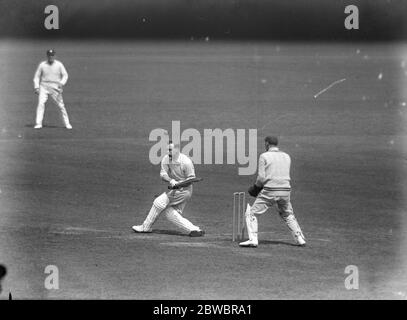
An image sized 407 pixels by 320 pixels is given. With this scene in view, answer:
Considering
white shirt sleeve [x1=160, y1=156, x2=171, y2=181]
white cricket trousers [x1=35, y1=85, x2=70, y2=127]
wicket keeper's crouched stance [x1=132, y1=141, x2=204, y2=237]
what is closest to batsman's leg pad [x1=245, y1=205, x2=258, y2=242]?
wicket keeper's crouched stance [x1=132, y1=141, x2=204, y2=237]

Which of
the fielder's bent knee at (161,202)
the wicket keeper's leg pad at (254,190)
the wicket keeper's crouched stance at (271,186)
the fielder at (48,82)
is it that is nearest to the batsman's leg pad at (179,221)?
the fielder's bent knee at (161,202)

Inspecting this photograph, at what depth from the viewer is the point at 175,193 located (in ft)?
50.5

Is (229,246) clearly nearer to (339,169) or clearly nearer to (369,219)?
(369,219)

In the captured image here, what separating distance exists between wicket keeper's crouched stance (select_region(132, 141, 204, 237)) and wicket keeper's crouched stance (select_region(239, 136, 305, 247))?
1192 mm

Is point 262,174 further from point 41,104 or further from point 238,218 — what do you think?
point 41,104

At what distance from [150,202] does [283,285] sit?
580cm

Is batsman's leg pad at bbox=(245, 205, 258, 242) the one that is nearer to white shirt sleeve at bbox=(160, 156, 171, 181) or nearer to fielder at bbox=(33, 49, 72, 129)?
white shirt sleeve at bbox=(160, 156, 171, 181)

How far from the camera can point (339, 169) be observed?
20.9m

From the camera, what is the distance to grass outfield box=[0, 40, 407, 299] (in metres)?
13.1

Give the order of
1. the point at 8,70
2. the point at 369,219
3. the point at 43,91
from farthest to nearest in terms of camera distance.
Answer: the point at 8,70 → the point at 43,91 → the point at 369,219

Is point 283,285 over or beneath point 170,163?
beneath

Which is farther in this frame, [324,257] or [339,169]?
[339,169]

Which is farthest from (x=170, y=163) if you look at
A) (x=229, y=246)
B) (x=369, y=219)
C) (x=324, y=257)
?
(x=369, y=219)

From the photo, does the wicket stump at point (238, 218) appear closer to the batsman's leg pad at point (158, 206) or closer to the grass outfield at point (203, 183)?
the grass outfield at point (203, 183)
